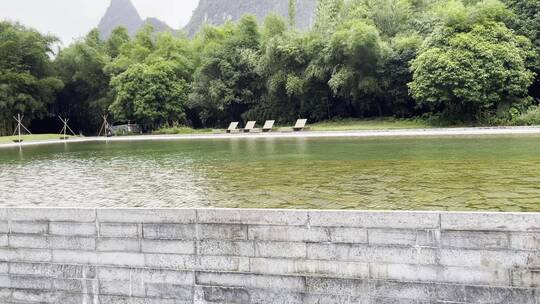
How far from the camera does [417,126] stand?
23.1 m

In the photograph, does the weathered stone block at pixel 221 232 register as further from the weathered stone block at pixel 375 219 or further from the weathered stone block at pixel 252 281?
the weathered stone block at pixel 375 219

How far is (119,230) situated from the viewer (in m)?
4.63

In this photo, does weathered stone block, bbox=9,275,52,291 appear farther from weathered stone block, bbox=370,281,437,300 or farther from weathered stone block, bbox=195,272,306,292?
weathered stone block, bbox=370,281,437,300

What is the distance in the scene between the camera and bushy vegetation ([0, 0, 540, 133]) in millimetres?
21016

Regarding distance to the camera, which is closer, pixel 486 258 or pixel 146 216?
pixel 486 258

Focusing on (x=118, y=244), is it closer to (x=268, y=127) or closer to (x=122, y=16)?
(x=268, y=127)

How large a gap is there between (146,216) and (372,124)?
22.8 meters

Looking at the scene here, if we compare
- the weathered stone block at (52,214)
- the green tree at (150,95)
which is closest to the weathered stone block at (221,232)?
the weathered stone block at (52,214)

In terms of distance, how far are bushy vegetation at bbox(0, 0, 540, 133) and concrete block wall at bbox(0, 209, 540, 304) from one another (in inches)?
728

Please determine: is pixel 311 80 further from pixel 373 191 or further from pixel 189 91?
pixel 373 191

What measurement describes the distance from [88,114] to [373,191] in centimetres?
4170

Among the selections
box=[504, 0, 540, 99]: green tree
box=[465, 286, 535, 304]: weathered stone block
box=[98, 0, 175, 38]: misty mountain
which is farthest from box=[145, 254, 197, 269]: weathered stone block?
box=[98, 0, 175, 38]: misty mountain

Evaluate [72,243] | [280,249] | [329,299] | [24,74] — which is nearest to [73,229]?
[72,243]

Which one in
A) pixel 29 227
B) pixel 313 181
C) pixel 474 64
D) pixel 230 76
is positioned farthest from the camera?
pixel 230 76
